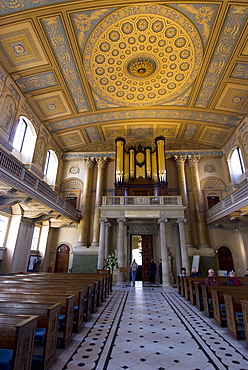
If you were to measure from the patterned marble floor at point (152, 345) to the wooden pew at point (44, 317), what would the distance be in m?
0.24

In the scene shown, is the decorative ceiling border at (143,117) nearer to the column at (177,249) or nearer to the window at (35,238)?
the window at (35,238)

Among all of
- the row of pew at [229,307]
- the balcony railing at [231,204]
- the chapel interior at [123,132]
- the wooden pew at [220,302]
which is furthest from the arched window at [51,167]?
the wooden pew at [220,302]

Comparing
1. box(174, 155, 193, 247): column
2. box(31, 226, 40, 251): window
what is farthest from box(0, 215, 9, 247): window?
box(174, 155, 193, 247): column

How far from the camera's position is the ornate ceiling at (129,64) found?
9266 millimetres

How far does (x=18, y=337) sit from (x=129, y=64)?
13.5 meters

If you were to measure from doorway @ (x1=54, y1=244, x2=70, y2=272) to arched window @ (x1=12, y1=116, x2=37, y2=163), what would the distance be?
283 inches

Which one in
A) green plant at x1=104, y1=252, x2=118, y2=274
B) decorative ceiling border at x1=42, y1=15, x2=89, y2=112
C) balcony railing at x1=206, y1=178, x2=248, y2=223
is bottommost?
green plant at x1=104, y1=252, x2=118, y2=274

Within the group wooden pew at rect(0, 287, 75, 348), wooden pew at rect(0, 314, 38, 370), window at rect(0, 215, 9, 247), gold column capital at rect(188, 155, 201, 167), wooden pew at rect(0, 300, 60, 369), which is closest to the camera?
wooden pew at rect(0, 314, 38, 370)

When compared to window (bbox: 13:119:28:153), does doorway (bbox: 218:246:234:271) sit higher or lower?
lower

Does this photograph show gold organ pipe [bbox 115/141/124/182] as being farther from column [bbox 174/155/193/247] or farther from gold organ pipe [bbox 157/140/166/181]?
column [bbox 174/155/193/247]

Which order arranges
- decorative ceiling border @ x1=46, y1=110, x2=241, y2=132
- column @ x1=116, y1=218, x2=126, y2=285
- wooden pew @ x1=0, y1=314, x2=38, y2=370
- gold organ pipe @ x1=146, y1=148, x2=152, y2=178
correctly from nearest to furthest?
1. wooden pew @ x1=0, y1=314, x2=38, y2=370
2. column @ x1=116, y1=218, x2=126, y2=285
3. decorative ceiling border @ x1=46, y1=110, x2=241, y2=132
4. gold organ pipe @ x1=146, y1=148, x2=152, y2=178

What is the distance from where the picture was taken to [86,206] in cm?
1602

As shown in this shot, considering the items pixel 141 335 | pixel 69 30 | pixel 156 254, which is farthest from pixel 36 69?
pixel 156 254

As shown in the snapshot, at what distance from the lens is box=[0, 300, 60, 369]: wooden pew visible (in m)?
2.81
